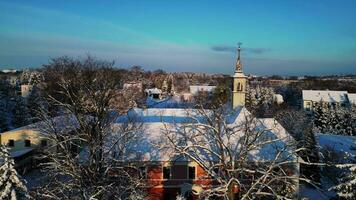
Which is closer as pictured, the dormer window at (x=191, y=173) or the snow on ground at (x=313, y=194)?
the dormer window at (x=191, y=173)

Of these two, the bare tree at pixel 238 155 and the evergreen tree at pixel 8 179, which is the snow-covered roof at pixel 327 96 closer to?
the bare tree at pixel 238 155

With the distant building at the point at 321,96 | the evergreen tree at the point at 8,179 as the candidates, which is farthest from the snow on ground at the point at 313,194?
the distant building at the point at 321,96

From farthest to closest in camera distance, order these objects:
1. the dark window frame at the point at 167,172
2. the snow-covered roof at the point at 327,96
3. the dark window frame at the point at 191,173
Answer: the snow-covered roof at the point at 327,96, the dark window frame at the point at 191,173, the dark window frame at the point at 167,172

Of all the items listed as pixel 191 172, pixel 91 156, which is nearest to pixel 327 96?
pixel 191 172

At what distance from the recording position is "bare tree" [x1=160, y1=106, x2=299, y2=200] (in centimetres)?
1568

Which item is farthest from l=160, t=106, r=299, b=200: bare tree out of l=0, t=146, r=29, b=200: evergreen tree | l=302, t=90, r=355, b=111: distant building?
l=302, t=90, r=355, b=111: distant building

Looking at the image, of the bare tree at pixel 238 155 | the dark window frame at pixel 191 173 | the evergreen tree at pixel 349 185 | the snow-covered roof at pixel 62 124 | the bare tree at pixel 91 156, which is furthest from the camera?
the dark window frame at pixel 191 173

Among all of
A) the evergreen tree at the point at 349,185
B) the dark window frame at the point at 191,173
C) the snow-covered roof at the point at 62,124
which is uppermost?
the snow-covered roof at the point at 62,124

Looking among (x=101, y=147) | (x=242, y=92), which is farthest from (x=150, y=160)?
(x=242, y=92)

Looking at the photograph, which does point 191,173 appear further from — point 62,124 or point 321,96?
point 321,96

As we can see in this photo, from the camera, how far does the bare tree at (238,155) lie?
15684mm

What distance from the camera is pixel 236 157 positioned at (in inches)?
698

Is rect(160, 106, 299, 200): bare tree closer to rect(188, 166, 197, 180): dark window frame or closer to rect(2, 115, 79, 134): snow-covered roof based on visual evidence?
rect(188, 166, 197, 180): dark window frame

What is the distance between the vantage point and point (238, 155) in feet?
53.6
